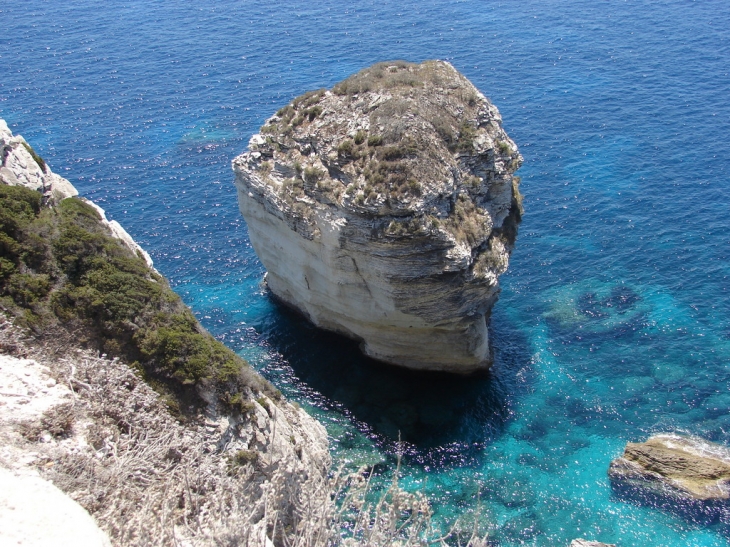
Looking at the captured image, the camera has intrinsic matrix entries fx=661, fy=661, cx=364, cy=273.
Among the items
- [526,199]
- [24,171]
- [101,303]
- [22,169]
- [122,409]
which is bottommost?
[526,199]

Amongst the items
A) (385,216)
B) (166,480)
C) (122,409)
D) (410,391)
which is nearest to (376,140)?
(385,216)

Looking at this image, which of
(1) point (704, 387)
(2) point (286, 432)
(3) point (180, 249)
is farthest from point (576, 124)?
(2) point (286, 432)

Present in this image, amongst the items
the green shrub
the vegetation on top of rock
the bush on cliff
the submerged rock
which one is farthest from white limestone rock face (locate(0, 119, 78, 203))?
the submerged rock

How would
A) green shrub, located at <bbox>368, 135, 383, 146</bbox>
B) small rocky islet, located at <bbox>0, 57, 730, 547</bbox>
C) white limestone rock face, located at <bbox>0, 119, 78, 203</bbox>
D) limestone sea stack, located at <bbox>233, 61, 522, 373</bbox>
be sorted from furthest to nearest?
green shrub, located at <bbox>368, 135, 383, 146</bbox> < limestone sea stack, located at <bbox>233, 61, 522, 373</bbox> < small rocky islet, located at <bbox>0, 57, 730, 547</bbox> < white limestone rock face, located at <bbox>0, 119, 78, 203</bbox>

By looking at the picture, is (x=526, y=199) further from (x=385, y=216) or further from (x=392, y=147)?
(x=385, y=216)

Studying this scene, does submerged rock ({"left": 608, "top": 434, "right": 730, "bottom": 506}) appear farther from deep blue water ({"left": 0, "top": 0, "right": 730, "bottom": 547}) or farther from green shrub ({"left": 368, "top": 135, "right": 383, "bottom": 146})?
green shrub ({"left": 368, "top": 135, "right": 383, "bottom": 146})

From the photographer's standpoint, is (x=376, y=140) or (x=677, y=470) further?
(x=376, y=140)

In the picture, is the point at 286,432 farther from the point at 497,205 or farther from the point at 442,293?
the point at 497,205
